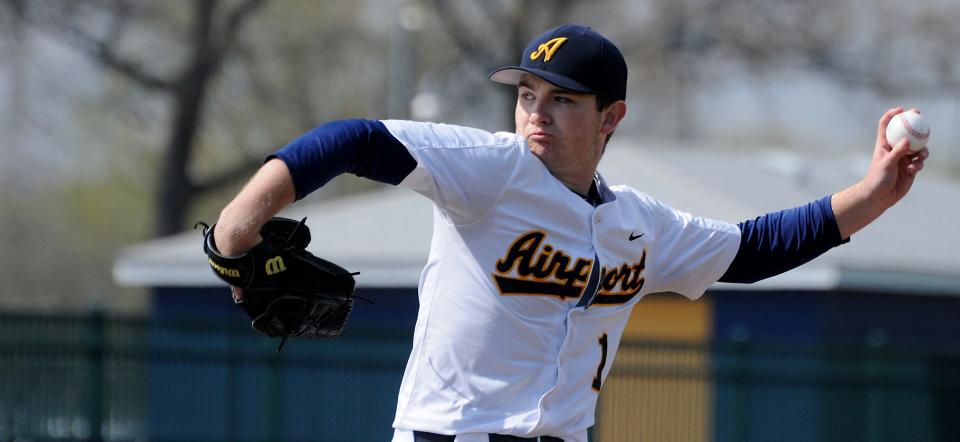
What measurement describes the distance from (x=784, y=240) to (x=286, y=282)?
1.76 m

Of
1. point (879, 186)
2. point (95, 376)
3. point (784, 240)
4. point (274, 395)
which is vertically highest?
point (879, 186)

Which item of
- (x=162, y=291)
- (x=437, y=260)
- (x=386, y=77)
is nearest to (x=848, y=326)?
(x=162, y=291)

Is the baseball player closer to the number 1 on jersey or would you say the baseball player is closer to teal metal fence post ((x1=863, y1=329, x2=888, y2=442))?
the number 1 on jersey

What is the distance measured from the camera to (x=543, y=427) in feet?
13.7

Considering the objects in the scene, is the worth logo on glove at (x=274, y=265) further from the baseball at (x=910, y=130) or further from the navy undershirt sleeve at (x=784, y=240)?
the baseball at (x=910, y=130)

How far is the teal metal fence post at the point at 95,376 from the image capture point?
1117 cm

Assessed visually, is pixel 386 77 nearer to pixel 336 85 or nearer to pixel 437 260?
pixel 336 85

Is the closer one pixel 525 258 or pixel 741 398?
pixel 525 258

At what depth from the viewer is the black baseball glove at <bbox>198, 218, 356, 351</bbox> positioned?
3719 mm

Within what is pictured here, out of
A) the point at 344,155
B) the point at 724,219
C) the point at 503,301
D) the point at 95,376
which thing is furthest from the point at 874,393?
the point at 344,155

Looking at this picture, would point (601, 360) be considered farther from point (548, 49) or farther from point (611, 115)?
point (548, 49)

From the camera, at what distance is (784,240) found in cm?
485

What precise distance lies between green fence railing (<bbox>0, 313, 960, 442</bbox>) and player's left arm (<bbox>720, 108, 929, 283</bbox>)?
23.1ft

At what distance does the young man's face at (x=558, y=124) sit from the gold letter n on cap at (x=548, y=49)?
0.06 meters
